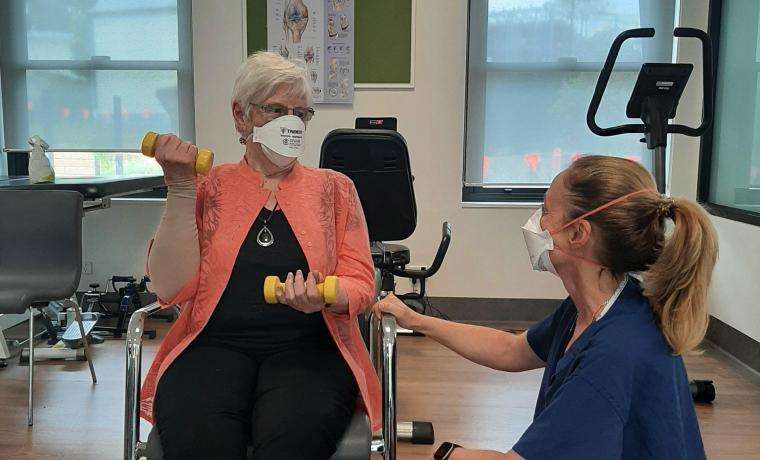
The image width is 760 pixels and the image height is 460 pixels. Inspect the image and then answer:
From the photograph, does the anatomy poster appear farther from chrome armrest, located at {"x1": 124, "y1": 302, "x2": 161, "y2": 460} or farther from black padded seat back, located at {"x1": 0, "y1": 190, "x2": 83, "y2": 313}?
chrome armrest, located at {"x1": 124, "y1": 302, "x2": 161, "y2": 460}

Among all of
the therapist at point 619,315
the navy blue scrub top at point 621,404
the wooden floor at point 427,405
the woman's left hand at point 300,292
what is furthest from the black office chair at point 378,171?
the navy blue scrub top at point 621,404

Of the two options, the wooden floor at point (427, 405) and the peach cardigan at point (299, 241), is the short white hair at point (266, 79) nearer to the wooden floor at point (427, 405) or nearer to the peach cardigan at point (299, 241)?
the peach cardigan at point (299, 241)

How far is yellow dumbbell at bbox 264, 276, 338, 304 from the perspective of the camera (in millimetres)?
1264

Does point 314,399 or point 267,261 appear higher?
point 267,261

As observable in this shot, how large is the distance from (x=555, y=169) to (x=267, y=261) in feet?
9.09

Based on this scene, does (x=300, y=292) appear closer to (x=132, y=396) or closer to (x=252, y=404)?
(x=252, y=404)

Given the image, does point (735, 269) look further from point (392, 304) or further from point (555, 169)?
point (392, 304)

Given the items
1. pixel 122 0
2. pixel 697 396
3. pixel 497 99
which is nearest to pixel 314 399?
pixel 697 396

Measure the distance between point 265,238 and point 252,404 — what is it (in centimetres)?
39

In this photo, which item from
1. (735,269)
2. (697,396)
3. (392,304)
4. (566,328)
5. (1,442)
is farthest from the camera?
(735,269)

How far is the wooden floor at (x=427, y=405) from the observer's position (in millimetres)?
2246

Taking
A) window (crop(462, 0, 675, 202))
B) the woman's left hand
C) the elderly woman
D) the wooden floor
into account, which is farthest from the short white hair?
window (crop(462, 0, 675, 202))

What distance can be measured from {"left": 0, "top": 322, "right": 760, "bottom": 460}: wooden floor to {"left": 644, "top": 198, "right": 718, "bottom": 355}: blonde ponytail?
1349mm

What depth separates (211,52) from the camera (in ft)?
12.4
